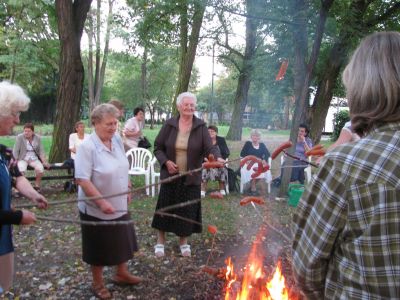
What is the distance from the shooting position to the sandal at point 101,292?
12.1 ft

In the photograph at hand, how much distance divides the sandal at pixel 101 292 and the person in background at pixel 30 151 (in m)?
4.94

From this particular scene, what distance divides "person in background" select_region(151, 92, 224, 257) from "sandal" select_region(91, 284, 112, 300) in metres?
1.21

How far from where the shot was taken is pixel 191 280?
4062mm

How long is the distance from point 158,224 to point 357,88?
3758 mm

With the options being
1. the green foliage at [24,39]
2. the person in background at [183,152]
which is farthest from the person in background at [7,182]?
the green foliage at [24,39]

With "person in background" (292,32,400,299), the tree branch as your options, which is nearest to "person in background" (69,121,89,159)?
the tree branch

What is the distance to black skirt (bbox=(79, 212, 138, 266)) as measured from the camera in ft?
11.6

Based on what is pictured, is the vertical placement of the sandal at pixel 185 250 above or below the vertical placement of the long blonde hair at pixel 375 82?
below

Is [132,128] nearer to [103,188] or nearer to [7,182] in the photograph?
[103,188]

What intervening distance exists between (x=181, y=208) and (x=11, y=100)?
8.12 ft

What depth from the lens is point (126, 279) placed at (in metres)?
3.93

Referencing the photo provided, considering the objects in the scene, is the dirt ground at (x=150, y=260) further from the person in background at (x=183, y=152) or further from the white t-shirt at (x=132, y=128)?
the white t-shirt at (x=132, y=128)

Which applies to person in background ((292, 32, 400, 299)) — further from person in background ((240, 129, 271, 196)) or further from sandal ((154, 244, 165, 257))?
person in background ((240, 129, 271, 196))

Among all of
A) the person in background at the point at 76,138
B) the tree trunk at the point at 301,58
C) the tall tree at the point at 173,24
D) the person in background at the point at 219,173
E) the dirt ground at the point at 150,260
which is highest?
the tall tree at the point at 173,24
